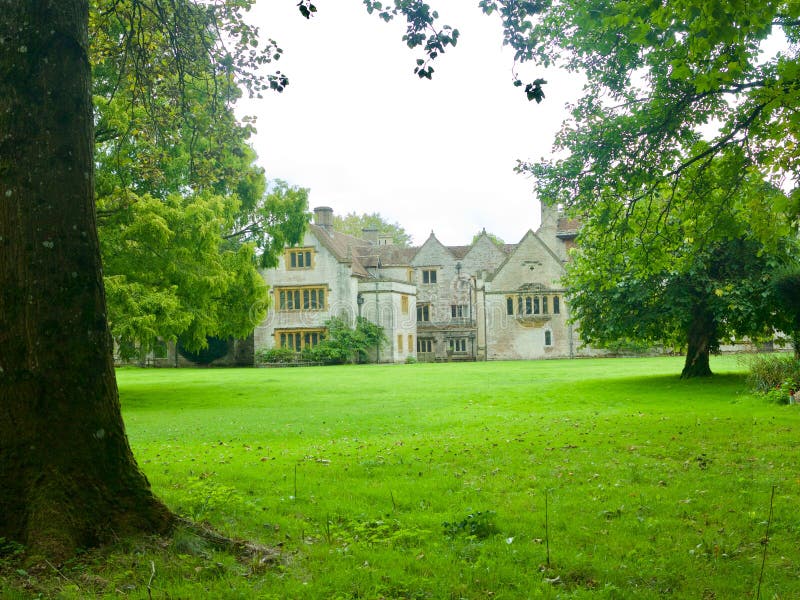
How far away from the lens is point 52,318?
4906 mm

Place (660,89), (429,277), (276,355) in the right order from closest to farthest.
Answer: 1. (660,89)
2. (276,355)
3. (429,277)

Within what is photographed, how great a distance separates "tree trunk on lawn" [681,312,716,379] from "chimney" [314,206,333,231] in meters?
35.9

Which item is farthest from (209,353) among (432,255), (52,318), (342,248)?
(52,318)

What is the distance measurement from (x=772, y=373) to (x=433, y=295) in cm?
4428

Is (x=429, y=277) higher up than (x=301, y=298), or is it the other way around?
(x=429, y=277)

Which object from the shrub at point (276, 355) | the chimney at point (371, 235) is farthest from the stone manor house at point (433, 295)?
the chimney at point (371, 235)

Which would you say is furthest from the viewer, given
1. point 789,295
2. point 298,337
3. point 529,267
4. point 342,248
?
point 529,267

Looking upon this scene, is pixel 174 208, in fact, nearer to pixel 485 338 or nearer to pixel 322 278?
pixel 322 278

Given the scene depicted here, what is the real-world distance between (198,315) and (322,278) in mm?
27634

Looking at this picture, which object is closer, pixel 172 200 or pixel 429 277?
pixel 172 200

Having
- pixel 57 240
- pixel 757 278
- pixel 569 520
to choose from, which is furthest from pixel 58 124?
pixel 757 278

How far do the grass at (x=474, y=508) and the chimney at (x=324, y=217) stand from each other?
136 ft

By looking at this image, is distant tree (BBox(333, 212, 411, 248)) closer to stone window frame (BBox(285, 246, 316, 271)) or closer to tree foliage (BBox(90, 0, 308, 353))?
stone window frame (BBox(285, 246, 316, 271))

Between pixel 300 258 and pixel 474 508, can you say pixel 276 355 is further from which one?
pixel 474 508
